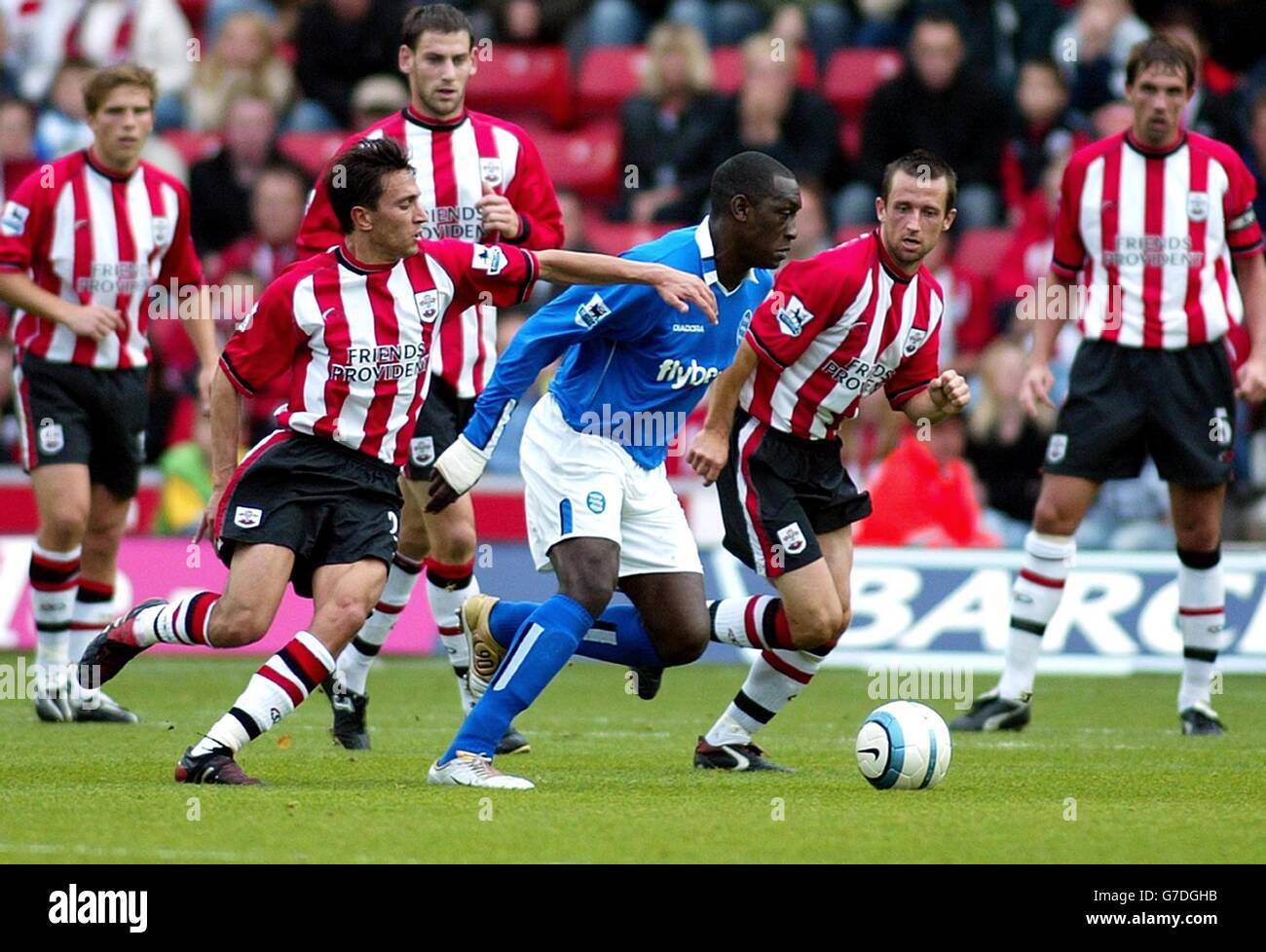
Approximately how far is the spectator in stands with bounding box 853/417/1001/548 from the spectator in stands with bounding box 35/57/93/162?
254 inches

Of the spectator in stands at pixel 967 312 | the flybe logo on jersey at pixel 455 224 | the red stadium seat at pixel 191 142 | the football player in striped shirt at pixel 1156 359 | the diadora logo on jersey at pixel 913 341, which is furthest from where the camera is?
the red stadium seat at pixel 191 142

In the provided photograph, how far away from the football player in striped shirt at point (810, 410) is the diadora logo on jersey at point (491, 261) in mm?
898

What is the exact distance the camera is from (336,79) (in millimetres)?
16172

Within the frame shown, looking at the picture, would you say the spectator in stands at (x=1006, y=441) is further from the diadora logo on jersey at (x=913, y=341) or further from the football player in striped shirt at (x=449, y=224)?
the diadora logo on jersey at (x=913, y=341)

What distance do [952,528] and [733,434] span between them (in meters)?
4.69

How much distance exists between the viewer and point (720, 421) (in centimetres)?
696

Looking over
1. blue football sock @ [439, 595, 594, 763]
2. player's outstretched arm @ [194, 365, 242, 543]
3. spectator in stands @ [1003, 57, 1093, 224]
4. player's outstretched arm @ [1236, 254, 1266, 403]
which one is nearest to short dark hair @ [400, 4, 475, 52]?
player's outstretched arm @ [194, 365, 242, 543]

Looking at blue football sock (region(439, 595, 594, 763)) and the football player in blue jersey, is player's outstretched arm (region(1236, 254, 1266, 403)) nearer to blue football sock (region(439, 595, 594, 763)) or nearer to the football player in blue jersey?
the football player in blue jersey

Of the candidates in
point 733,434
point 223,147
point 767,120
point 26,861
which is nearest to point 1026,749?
point 733,434

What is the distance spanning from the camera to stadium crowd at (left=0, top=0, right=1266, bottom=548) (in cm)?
1288

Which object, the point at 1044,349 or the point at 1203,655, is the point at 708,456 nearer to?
the point at 1044,349

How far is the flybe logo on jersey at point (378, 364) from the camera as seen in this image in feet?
21.7

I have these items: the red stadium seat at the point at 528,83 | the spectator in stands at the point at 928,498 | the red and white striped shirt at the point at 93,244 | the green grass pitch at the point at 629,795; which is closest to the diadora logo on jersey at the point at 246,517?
the green grass pitch at the point at 629,795

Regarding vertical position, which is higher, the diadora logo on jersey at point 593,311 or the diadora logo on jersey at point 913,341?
the diadora logo on jersey at point 593,311
